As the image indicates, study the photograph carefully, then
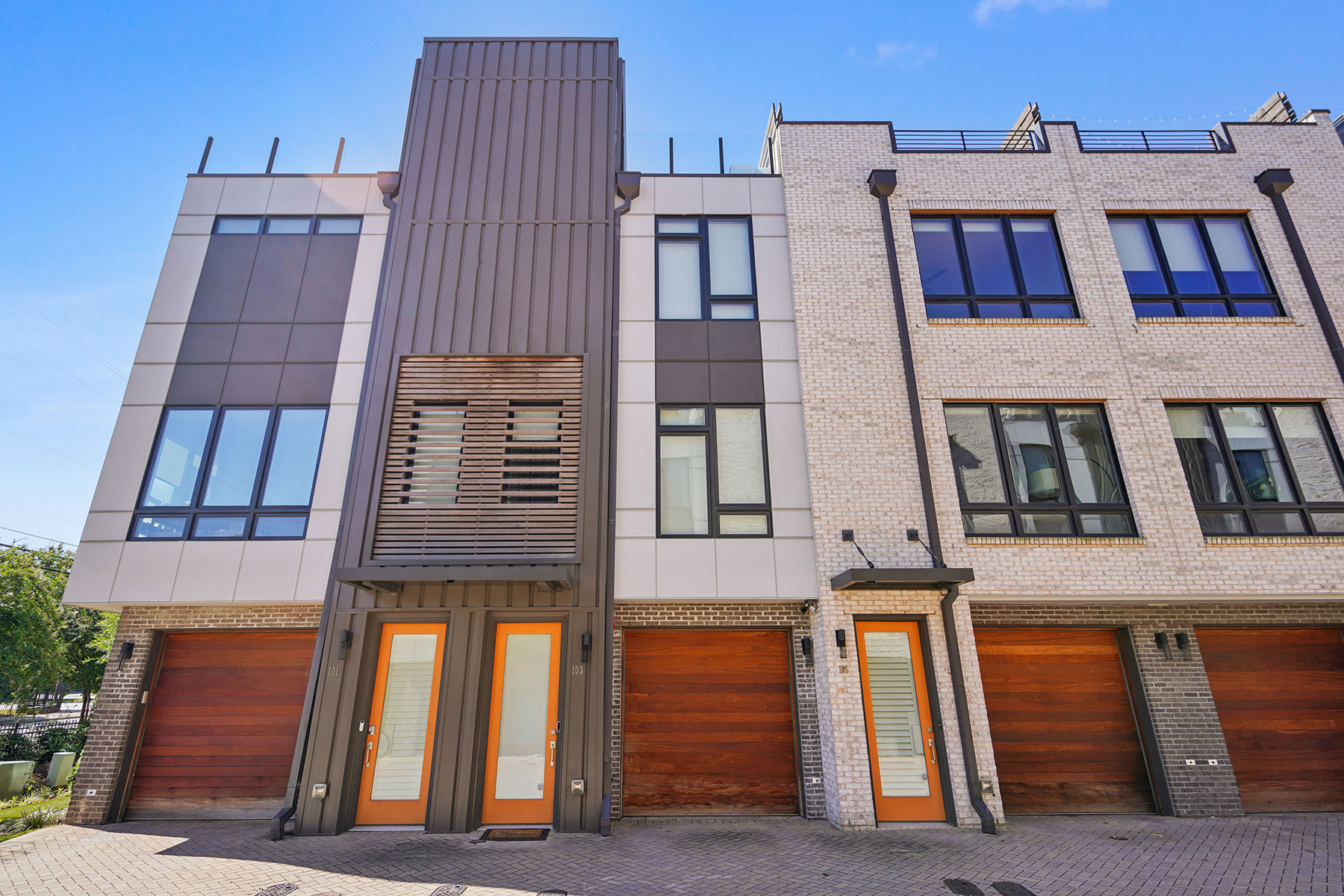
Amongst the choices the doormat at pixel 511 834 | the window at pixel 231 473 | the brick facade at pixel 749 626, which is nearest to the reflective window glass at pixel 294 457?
the window at pixel 231 473

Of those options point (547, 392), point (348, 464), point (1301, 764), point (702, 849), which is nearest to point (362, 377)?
point (348, 464)

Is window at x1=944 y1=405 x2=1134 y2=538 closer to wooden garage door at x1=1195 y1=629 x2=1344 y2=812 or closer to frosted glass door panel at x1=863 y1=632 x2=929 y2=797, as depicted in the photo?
frosted glass door panel at x1=863 y1=632 x2=929 y2=797

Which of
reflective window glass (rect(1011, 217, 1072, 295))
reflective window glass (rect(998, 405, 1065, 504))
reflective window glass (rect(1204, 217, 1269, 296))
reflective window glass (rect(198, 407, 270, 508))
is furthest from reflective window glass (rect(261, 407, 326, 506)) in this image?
reflective window glass (rect(1204, 217, 1269, 296))

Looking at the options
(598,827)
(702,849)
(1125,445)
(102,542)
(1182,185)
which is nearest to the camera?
(702,849)

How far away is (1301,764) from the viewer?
8.97 m

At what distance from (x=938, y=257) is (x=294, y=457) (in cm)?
1105

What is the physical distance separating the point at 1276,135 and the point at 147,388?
2008 cm

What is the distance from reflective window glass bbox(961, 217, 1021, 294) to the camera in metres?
10.4

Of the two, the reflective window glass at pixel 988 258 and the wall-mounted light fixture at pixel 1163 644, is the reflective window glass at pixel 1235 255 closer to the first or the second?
the reflective window glass at pixel 988 258

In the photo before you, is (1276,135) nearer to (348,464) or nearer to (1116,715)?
(1116,715)

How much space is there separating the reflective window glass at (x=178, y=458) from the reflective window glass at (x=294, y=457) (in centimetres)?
112

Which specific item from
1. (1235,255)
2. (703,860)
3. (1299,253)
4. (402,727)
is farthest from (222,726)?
(1299,253)

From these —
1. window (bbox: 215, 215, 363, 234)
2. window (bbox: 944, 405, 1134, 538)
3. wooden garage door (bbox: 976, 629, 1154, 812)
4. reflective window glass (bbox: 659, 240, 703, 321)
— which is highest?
window (bbox: 215, 215, 363, 234)

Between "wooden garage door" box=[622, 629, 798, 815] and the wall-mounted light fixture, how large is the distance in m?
5.61
